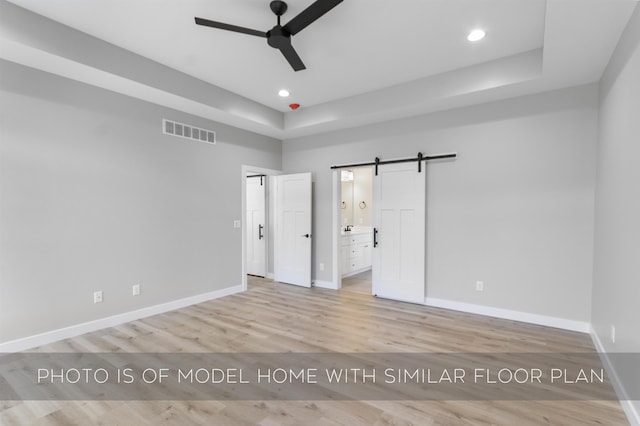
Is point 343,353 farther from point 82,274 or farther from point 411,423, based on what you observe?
point 82,274

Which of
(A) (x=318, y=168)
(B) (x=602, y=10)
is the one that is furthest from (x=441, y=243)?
(B) (x=602, y=10)

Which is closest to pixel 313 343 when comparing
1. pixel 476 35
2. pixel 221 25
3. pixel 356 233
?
pixel 221 25

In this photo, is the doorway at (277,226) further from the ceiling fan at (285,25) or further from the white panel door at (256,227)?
the ceiling fan at (285,25)

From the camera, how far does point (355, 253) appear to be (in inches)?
253

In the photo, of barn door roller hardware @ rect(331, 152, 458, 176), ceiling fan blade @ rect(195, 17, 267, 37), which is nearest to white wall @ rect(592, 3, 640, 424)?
barn door roller hardware @ rect(331, 152, 458, 176)

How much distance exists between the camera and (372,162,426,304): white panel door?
437 centimetres

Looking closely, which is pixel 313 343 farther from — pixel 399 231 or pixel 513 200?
pixel 513 200

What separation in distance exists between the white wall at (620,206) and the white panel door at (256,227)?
507 cm

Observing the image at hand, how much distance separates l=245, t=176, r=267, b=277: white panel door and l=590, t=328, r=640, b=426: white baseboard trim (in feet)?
16.6

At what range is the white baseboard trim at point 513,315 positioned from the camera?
3.39 meters

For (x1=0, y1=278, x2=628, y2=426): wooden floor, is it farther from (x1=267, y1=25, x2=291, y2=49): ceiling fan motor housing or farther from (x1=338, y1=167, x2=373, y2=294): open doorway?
(x1=267, y1=25, x2=291, y2=49): ceiling fan motor housing

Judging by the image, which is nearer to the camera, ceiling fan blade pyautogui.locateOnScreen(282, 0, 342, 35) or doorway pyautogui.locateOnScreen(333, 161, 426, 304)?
ceiling fan blade pyautogui.locateOnScreen(282, 0, 342, 35)

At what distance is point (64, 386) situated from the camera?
91.2 inches

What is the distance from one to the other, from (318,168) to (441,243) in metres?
2.45
